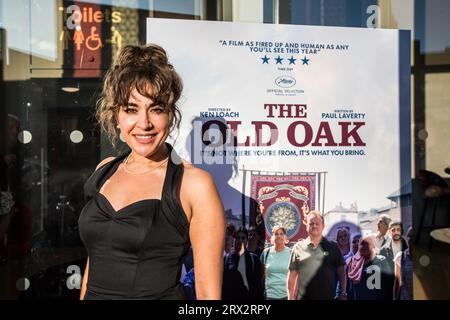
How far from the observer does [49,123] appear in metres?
2.19

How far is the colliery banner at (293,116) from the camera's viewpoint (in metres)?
2.16

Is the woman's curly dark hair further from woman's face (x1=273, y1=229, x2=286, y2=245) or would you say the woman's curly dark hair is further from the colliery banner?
woman's face (x1=273, y1=229, x2=286, y2=245)

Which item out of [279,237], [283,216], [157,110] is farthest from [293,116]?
[157,110]

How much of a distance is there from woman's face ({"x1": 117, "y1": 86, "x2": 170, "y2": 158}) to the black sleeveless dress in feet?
0.46

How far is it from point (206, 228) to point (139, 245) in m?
0.21

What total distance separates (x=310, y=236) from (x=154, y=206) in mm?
1161

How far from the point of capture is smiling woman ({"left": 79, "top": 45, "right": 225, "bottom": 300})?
1331mm

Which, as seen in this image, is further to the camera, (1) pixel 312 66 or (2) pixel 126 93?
(1) pixel 312 66

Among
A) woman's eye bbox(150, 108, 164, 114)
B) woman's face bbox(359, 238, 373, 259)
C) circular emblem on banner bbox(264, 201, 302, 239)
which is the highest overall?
woman's eye bbox(150, 108, 164, 114)

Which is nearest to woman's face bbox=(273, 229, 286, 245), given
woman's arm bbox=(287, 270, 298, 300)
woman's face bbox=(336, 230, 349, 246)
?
woman's arm bbox=(287, 270, 298, 300)

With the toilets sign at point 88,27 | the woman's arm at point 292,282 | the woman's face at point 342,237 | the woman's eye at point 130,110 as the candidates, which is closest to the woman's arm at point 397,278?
the woman's face at point 342,237

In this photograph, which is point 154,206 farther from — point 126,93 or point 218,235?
point 126,93

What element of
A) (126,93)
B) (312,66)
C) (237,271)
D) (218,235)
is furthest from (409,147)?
(126,93)

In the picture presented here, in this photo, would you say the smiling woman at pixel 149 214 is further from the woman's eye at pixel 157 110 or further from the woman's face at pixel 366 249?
the woman's face at pixel 366 249
